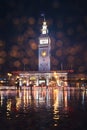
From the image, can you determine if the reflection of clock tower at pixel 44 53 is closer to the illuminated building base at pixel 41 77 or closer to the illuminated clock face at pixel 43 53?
the illuminated clock face at pixel 43 53

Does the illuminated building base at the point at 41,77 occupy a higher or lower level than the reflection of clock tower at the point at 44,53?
lower

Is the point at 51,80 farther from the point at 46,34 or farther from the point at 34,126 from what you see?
the point at 34,126

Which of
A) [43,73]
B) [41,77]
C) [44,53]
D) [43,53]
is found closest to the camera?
[43,73]

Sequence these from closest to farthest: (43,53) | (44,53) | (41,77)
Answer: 1. (41,77)
2. (44,53)
3. (43,53)

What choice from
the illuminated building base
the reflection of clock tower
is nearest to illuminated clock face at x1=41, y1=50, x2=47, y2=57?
the reflection of clock tower

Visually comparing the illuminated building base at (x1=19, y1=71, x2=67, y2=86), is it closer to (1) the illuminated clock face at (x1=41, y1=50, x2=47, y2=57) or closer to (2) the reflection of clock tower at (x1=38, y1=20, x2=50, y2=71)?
(2) the reflection of clock tower at (x1=38, y1=20, x2=50, y2=71)

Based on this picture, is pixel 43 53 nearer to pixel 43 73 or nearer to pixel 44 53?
pixel 44 53

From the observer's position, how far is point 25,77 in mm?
137250

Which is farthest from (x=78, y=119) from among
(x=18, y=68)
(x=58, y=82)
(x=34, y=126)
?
(x=18, y=68)

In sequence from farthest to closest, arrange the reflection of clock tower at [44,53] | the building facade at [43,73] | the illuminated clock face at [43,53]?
the reflection of clock tower at [44,53] → the illuminated clock face at [43,53] → the building facade at [43,73]

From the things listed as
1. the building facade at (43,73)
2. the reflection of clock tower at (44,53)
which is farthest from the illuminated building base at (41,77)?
the reflection of clock tower at (44,53)

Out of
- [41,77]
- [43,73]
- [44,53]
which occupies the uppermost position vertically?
[44,53]

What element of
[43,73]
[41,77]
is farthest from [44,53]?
[41,77]

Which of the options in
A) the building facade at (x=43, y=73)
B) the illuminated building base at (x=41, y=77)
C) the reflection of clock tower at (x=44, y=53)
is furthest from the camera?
the reflection of clock tower at (x=44, y=53)
